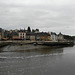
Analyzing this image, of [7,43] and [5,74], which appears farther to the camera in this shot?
[7,43]

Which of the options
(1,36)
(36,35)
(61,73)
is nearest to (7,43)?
(1,36)

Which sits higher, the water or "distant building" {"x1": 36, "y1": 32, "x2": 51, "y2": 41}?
"distant building" {"x1": 36, "y1": 32, "x2": 51, "y2": 41}

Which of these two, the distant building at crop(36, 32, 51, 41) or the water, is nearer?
the water

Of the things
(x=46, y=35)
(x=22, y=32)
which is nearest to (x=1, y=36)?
(x=22, y=32)

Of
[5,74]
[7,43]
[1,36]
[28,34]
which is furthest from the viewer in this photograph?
[28,34]

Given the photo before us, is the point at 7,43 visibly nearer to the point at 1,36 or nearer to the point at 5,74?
the point at 1,36

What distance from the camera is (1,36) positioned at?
81312 mm

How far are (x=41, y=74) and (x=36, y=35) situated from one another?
252 ft

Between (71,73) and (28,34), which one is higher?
(28,34)

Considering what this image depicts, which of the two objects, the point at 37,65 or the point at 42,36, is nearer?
the point at 37,65

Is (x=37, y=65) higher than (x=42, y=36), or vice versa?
(x=42, y=36)

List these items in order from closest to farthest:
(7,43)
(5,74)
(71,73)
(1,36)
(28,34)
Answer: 1. (5,74)
2. (71,73)
3. (7,43)
4. (1,36)
5. (28,34)

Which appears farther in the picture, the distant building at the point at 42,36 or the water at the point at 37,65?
the distant building at the point at 42,36

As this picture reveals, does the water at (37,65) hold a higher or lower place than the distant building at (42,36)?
lower
